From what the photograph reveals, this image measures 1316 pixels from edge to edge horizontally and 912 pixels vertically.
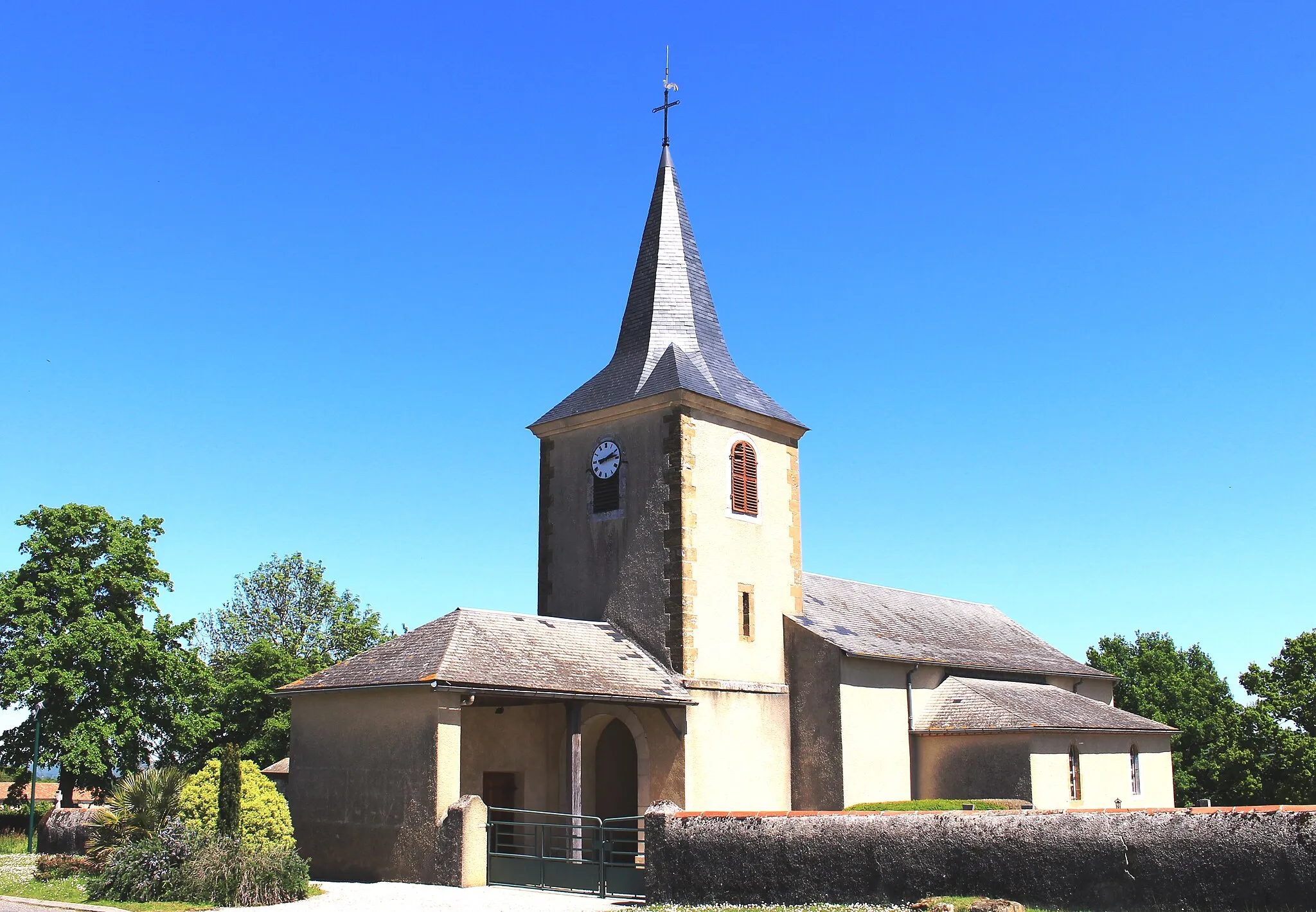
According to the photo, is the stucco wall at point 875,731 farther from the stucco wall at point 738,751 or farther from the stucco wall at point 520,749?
the stucco wall at point 520,749

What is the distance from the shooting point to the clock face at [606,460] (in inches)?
1046

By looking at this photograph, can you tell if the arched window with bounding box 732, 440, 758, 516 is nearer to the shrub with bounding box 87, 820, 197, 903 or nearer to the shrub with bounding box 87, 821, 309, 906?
the shrub with bounding box 87, 821, 309, 906

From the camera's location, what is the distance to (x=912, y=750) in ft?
88.6

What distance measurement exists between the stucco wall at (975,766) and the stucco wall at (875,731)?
0.65 meters

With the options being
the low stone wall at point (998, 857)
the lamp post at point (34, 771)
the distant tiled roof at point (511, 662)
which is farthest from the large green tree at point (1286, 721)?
the lamp post at point (34, 771)

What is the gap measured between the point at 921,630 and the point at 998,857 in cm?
1799

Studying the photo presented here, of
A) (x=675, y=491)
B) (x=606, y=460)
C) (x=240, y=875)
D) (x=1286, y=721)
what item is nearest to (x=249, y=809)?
(x=240, y=875)

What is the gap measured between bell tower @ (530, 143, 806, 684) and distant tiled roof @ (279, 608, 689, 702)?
3.92ft

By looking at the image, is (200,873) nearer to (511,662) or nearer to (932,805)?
(511,662)

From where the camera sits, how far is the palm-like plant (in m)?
18.2

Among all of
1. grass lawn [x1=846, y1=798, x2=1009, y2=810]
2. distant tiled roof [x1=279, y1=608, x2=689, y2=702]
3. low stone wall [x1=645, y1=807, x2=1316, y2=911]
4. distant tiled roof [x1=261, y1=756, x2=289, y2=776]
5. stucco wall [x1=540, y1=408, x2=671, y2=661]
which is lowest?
distant tiled roof [x1=261, y1=756, x2=289, y2=776]

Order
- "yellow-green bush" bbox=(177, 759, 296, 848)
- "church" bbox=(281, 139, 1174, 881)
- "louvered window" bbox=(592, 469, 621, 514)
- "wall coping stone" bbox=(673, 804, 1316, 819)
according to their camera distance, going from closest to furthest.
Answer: "wall coping stone" bbox=(673, 804, 1316, 819)
"yellow-green bush" bbox=(177, 759, 296, 848)
"church" bbox=(281, 139, 1174, 881)
"louvered window" bbox=(592, 469, 621, 514)

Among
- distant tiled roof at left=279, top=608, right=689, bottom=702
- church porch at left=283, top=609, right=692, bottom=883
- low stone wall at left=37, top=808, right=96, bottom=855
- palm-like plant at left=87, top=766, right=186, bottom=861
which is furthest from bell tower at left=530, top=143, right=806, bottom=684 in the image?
low stone wall at left=37, top=808, right=96, bottom=855

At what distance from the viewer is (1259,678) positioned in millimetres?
41000
